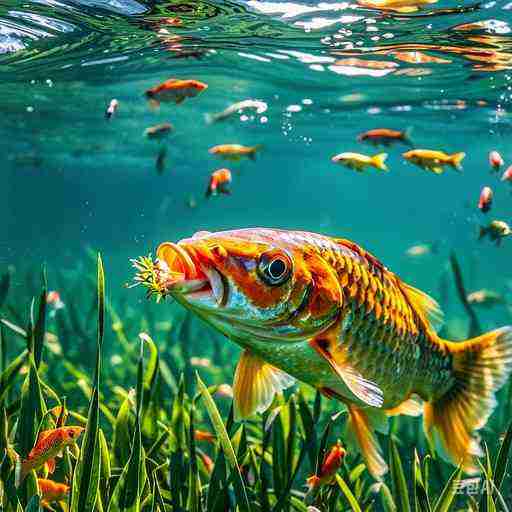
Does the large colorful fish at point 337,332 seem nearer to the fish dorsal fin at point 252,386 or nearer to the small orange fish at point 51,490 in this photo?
the fish dorsal fin at point 252,386

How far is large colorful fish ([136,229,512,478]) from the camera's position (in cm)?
219

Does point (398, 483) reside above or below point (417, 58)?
below

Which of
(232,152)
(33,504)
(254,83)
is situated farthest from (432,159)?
(254,83)

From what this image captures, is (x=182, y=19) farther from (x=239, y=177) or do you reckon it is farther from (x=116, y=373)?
(x=239, y=177)

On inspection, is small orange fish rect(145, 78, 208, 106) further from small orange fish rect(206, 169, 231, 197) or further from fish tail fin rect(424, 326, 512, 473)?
fish tail fin rect(424, 326, 512, 473)

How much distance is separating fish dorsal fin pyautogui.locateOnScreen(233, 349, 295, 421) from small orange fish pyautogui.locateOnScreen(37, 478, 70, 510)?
1398 millimetres

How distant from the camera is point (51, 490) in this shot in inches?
136

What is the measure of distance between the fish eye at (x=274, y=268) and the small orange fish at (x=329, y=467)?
1.53 metres

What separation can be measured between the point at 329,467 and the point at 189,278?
6.18ft

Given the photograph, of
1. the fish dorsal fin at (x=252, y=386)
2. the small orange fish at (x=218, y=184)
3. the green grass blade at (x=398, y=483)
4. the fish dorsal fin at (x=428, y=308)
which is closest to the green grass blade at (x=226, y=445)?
the fish dorsal fin at (x=252, y=386)

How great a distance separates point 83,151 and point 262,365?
3585 centimetres

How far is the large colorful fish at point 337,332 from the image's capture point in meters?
2.19

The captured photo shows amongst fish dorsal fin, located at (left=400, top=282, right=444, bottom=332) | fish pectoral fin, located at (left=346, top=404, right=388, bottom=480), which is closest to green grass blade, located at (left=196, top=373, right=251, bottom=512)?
fish pectoral fin, located at (left=346, top=404, right=388, bottom=480)

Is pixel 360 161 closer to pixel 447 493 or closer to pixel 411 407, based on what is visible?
pixel 411 407
